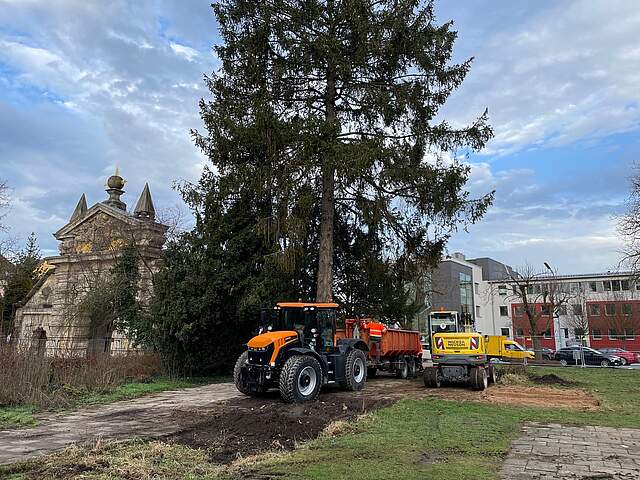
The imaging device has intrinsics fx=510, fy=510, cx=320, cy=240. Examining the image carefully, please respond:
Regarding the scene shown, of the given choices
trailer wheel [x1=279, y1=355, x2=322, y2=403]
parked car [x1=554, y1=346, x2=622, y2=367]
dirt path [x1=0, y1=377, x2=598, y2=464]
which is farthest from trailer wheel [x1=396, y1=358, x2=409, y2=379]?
parked car [x1=554, y1=346, x2=622, y2=367]

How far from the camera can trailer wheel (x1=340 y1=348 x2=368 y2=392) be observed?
1420cm

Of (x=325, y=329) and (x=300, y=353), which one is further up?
(x=325, y=329)

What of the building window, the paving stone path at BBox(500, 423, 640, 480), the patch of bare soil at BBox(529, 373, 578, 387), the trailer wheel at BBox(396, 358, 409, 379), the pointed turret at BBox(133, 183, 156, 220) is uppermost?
the pointed turret at BBox(133, 183, 156, 220)

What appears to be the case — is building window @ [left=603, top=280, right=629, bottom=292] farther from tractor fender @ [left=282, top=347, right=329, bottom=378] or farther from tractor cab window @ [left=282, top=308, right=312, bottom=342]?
tractor fender @ [left=282, top=347, right=329, bottom=378]

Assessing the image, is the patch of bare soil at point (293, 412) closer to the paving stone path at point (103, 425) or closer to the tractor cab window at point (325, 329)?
the paving stone path at point (103, 425)

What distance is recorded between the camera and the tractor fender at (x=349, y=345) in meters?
14.6

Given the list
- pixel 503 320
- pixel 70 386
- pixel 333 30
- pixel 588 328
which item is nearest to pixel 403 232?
pixel 333 30

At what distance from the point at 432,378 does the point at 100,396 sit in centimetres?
974

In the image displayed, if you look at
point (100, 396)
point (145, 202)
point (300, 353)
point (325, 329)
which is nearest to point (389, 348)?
point (325, 329)

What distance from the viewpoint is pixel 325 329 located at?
1388 centimetres

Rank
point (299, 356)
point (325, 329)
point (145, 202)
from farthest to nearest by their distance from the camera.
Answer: point (145, 202)
point (325, 329)
point (299, 356)

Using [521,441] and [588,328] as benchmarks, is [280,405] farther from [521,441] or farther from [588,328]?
[588,328]

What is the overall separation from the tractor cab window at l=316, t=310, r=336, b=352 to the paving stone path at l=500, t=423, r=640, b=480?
19.0 ft

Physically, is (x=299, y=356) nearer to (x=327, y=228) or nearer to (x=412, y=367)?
(x=327, y=228)
